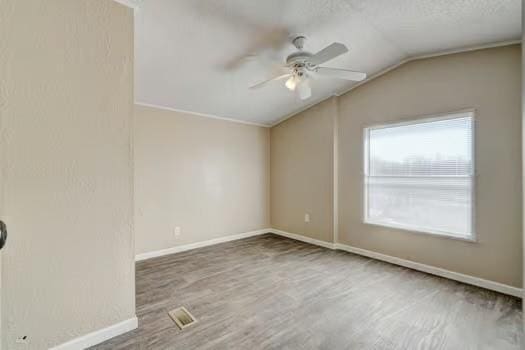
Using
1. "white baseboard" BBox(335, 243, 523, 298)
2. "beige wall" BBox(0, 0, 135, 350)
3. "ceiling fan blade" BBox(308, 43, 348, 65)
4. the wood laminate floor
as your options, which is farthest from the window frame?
"beige wall" BBox(0, 0, 135, 350)

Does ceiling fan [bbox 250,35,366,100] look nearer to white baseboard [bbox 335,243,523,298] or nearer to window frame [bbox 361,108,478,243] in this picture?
window frame [bbox 361,108,478,243]

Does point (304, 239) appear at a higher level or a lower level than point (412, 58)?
lower

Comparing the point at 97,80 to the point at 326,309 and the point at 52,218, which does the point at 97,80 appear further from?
the point at 326,309

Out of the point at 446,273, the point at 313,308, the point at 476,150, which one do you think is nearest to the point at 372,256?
the point at 446,273

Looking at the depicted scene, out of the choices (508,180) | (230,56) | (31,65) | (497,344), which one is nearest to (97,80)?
(31,65)

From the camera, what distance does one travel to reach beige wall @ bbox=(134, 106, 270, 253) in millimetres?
3578

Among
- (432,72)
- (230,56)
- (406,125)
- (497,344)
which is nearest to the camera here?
(497,344)

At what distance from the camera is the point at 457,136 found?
2863 mm

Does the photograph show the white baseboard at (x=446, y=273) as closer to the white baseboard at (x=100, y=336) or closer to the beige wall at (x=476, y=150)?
the beige wall at (x=476, y=150)

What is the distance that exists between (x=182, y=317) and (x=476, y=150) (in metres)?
3.39

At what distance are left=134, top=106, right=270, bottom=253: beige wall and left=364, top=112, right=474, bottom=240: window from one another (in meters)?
2.10

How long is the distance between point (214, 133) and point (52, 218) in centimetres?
289

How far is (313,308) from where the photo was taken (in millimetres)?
2289

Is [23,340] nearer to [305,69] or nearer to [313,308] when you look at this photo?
[313,308]
